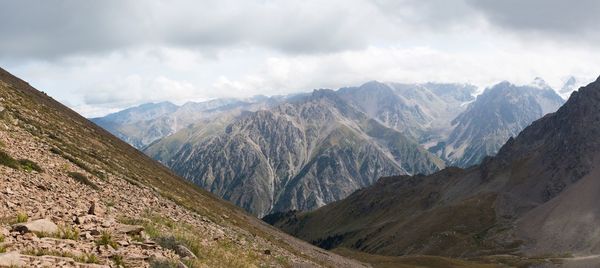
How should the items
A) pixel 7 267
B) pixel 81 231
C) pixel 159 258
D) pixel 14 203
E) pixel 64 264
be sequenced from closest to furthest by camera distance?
pixel 7 267, pixel 64 264, pixel 159 258, pixel 81 231, pixel 14 203

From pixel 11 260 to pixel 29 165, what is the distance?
1730 centimetres

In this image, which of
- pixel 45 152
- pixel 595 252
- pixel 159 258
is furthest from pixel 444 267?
pixel 159 258

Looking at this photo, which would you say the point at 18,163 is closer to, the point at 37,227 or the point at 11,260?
the point at 37,227

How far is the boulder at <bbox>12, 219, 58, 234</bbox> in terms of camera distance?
51.6 feet

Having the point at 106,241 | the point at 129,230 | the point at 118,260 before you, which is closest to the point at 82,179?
the point at 129,230

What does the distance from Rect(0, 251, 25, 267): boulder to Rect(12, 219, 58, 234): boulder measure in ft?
9.06

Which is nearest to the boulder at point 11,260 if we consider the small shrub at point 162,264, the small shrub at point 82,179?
the small shrub at point 162,264

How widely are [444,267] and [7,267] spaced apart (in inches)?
4681

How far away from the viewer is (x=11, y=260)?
1275cm

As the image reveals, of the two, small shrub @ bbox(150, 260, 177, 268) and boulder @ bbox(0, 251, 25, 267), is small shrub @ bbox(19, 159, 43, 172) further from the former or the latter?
boulder @ bbox(0, 251, 25, 267)

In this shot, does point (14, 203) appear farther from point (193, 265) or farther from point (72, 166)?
point (72, 166)

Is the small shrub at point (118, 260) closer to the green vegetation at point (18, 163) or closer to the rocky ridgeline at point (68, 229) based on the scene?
the rocky ridgeline at point (68, 229)

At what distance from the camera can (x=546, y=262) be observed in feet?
518

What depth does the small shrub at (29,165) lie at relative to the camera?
88.9 feet
